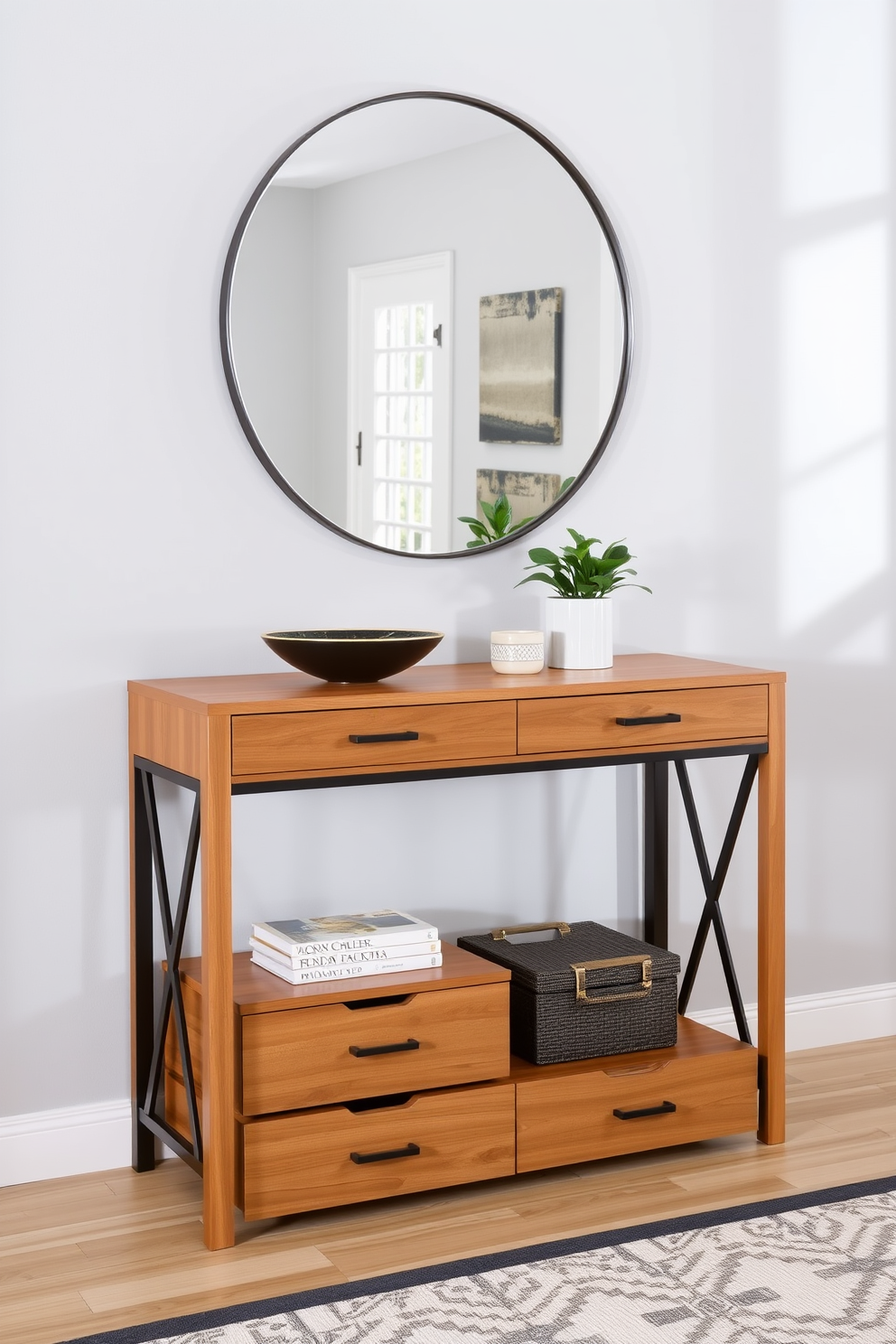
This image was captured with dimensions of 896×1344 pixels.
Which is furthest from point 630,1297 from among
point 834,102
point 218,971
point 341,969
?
point 834,102

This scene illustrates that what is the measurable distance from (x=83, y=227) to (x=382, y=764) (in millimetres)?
1071

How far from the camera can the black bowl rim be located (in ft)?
7.93

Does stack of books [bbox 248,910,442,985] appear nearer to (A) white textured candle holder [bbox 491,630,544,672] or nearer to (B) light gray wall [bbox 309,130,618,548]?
(A) white textured candle holder [bbox 491,630,544,672]

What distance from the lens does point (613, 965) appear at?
105 inches

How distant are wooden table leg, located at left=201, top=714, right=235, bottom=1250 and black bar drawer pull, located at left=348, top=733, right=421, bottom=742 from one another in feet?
0.69

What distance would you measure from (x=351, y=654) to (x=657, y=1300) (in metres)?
1.09

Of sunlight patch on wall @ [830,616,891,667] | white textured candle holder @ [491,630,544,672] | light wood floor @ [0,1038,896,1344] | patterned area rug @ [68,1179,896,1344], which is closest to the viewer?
patterned area rug @ [68,1179,896,1344]

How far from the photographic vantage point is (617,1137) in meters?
2.61

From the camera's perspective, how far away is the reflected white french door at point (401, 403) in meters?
2.78

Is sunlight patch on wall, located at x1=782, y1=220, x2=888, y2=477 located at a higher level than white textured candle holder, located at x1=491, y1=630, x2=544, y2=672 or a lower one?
higher

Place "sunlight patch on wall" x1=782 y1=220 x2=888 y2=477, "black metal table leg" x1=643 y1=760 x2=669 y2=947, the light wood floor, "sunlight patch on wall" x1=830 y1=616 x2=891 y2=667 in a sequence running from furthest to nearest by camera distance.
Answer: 1. "sunlight patch on wall" x1=830 y1=616 x2=891 y2=667
2. "sunlight patch on wall" x1=782 y1=220 x2=888 y2=477
3. "black metal table leg" x1=643 y1=760 x2=669 y2=947
4. the light wood floor

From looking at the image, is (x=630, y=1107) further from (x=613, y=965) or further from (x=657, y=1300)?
(x=657, y=1300)

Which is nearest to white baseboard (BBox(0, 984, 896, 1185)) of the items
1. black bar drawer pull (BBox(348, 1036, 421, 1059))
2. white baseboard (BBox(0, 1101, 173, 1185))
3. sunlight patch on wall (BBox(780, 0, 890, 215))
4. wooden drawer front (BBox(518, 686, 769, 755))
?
white baseboard (BBox(0, 1101, 173, 1185))

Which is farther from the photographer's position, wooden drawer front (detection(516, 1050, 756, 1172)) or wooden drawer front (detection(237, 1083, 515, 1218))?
wooden drawer front (detection(516, 1050, 756, 1172))
